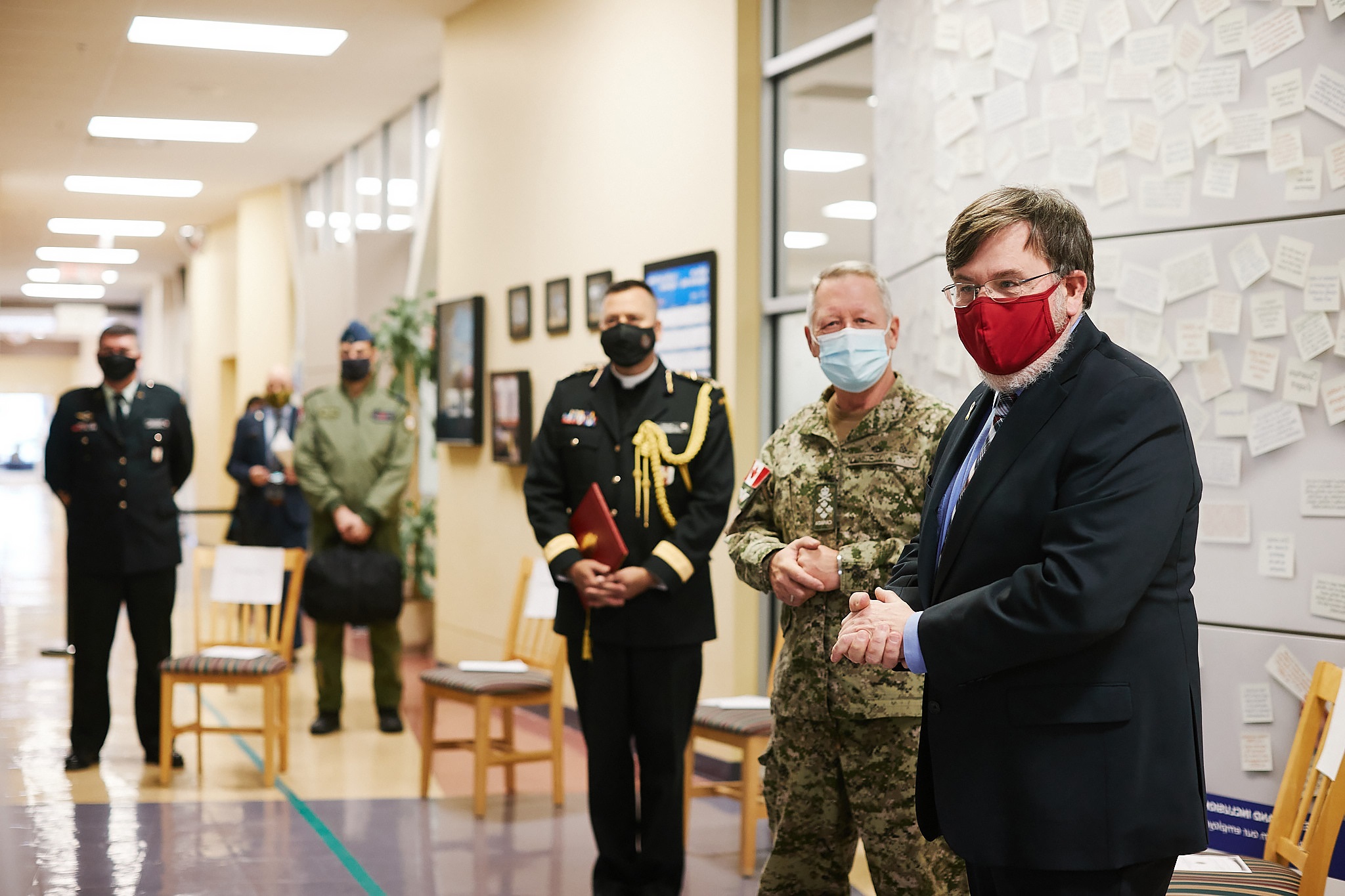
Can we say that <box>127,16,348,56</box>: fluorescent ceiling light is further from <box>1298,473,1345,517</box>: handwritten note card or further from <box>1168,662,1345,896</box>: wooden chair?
<box>1168,662,1345,896</box>: wooden chair

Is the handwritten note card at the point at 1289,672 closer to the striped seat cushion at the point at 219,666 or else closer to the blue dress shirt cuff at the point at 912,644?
the blue dress shirt cuff at the point at 912,644

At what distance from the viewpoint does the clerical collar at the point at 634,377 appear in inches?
146

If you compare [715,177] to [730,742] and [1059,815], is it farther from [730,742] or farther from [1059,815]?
[1059,815]

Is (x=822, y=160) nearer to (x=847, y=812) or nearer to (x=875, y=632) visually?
(x=847, y=812)

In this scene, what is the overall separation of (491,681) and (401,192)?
22.1ft

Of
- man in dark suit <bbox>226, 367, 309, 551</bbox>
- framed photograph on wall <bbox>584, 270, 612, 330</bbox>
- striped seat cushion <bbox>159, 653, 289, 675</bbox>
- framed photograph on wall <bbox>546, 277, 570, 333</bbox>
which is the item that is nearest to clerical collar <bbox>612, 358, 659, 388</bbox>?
striped seat cushion <bbox>159, 653, 289, 675</bbox>

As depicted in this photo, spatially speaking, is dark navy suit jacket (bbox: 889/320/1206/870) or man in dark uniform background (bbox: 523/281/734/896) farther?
man in dark uniform background (bbox: 523/281/734/896)

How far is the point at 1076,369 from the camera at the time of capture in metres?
1.77

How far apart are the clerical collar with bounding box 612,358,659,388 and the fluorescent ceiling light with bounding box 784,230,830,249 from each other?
5.87 ft

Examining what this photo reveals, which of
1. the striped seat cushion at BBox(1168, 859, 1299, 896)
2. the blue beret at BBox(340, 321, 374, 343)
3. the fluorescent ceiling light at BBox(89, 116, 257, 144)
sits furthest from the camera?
the fluorescent ceiling light at BBox(89, 116, 257, 144)

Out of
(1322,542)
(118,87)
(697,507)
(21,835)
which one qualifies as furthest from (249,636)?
(118,87)

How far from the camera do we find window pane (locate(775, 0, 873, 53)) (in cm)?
507

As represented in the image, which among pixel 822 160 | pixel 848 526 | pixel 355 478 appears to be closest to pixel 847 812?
pixel 848 526

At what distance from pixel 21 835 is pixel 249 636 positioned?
4.97 feet
